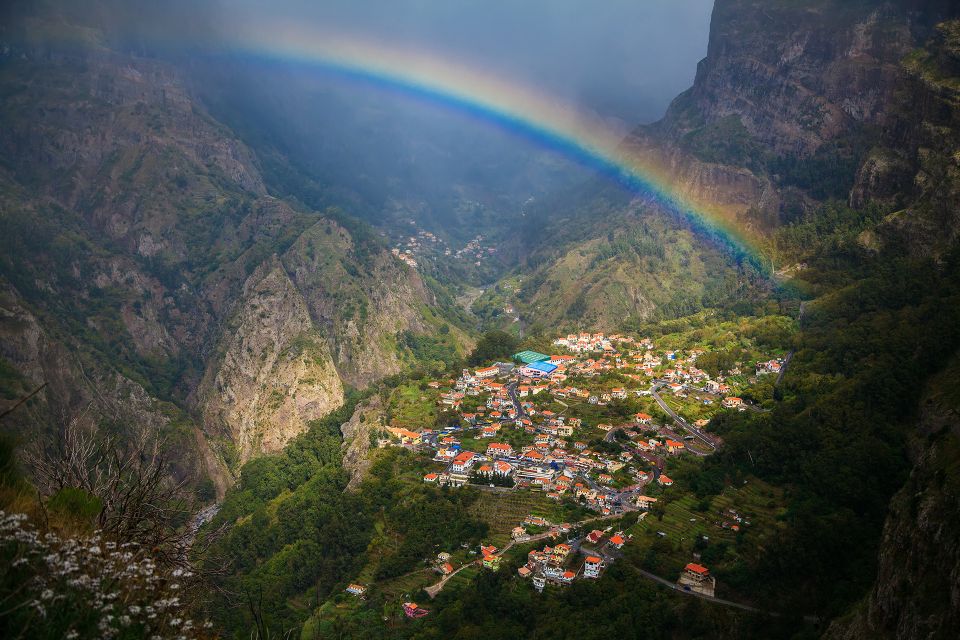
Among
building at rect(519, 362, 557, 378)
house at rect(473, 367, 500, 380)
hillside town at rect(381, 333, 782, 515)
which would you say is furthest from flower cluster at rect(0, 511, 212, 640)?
house at rect(473, 367, 500, 380)

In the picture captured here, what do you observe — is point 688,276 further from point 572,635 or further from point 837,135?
point 572,635

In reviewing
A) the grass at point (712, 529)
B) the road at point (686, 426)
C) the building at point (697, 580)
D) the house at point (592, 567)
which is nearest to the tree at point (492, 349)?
the road at point (686, 426)

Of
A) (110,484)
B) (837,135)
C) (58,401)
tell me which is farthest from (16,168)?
(837,135)

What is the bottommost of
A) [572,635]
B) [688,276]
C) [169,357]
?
[572,635]

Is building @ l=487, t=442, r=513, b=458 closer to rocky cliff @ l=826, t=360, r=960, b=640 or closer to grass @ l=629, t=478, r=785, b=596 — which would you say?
grass @ l=629, t=478, r=785, b=596

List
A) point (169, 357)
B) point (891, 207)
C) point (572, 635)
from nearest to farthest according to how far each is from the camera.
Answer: point (572, 635) → point (891, 207) → point (169, 357)

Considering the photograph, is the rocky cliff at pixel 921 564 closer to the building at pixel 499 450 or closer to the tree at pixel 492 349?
the building at pixel 499 450

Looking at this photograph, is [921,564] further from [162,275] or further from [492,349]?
[162,275]
